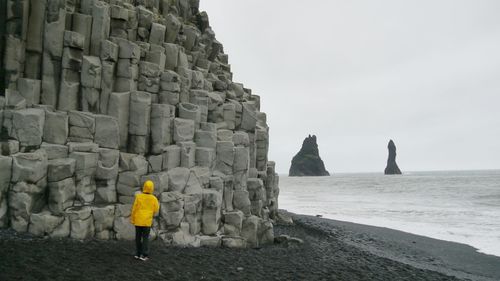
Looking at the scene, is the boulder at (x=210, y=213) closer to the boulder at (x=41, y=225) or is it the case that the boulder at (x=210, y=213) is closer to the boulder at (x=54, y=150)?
the boulder at (x=54, y=150)

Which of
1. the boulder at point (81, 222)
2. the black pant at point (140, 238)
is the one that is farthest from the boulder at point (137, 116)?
the black pant at point (140, 238)

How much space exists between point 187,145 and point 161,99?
264 cm

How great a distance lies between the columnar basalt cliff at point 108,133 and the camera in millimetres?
15047

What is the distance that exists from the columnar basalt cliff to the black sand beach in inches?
50.2

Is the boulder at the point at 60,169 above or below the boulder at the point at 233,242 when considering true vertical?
above

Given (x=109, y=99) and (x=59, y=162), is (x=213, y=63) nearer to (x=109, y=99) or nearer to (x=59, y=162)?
(x=109, y=99)

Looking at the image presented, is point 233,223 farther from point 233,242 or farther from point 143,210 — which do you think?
point 143,210

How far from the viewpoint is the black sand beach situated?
11234mm

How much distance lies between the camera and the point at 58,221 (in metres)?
14.6

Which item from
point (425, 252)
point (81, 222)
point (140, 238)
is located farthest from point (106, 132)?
point (425, 252)

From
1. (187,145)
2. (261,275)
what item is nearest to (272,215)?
(187,145)

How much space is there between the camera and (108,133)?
680 inches

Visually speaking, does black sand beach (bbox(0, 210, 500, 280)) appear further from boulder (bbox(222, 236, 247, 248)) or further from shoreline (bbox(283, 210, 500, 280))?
boulder (bbox(222, 236, 247, 248))

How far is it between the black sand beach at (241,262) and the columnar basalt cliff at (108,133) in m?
1.28
